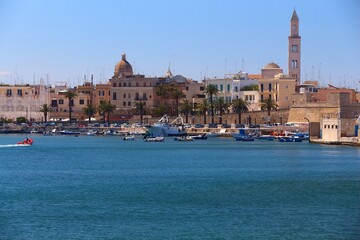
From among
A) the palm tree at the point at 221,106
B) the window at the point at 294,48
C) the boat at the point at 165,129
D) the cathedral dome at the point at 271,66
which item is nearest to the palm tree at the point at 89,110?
the boat at the point at 165,129

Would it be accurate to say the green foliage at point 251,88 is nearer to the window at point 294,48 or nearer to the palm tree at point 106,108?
the window at point 294,48

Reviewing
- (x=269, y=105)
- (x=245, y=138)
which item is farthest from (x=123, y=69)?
(x=245, y=138)

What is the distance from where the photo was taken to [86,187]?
51312mm

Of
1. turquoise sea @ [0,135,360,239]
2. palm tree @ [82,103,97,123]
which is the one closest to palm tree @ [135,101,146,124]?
palm tree @ [82,103,97,123]

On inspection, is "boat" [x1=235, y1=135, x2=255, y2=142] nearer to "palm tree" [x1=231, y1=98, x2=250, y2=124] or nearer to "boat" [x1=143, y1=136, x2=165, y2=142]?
"boat" [x1=143, y1=136, x2=165, y2=142]

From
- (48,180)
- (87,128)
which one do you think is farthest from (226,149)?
(87,128)

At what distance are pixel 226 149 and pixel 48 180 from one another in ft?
116

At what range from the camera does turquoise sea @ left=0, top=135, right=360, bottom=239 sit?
37.2 metres

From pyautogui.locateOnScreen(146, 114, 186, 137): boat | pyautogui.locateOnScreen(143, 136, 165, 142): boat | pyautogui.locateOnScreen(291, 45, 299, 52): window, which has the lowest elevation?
pyautogui.locateOnScreen(143, 136, 165, 142): boat

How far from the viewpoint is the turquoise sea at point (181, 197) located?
37.2 meters

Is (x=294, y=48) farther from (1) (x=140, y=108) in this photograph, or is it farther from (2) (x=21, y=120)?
(2) (x=21, y=120)

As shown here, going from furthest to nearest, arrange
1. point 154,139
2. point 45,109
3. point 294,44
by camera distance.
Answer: point 45,109 → point 294,44 → point 154,139

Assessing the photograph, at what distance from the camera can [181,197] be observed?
153ft

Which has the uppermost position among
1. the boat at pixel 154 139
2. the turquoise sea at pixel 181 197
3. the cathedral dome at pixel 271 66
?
the cathedral dome at pixel 271 66
